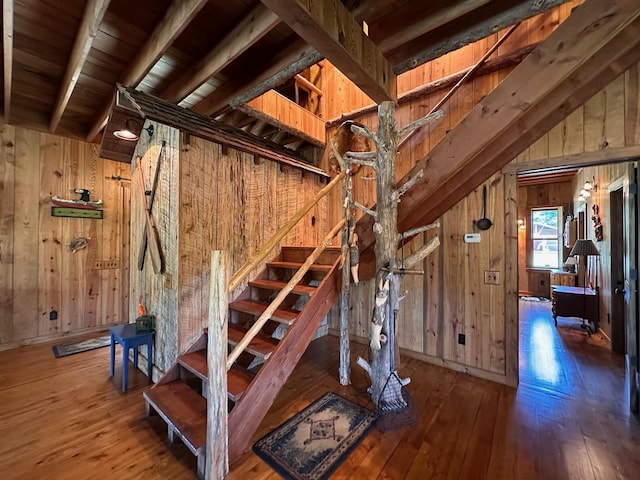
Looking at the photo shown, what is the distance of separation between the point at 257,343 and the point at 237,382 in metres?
0.34

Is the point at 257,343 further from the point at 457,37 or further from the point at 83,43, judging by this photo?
the point at 457,37

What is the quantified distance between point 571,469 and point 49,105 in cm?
691

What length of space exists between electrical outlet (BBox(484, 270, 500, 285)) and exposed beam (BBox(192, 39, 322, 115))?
9.35 ft

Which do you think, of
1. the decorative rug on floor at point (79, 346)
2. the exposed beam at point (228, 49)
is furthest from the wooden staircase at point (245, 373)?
the decorative rug on floor at point (79, 346)

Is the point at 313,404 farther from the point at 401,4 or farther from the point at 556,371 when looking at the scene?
the point at 401,4

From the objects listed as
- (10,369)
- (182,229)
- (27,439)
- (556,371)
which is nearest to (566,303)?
(556,371)

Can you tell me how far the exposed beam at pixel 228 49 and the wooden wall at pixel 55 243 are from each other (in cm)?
246

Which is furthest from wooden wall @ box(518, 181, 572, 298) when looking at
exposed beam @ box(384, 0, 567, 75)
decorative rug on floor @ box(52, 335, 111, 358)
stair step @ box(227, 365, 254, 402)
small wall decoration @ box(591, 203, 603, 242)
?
decorative rug on floor @ box(52, 335, 111, 358)

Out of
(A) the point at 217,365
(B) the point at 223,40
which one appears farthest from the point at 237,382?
(B) the point at 223,40

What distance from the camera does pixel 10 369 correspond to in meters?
2.97

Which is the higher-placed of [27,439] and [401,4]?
[401,4]

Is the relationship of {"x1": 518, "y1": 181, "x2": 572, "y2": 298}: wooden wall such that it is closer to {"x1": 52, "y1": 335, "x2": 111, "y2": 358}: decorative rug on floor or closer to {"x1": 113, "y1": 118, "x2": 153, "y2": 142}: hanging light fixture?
{"x1": 113, "y1": 118, "x2": 153, "y2": 142}: hanging light fixture

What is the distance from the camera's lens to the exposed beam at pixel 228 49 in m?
2.02

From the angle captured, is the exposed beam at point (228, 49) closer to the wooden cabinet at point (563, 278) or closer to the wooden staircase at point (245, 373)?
the wooden staircase at point (245, 373)
